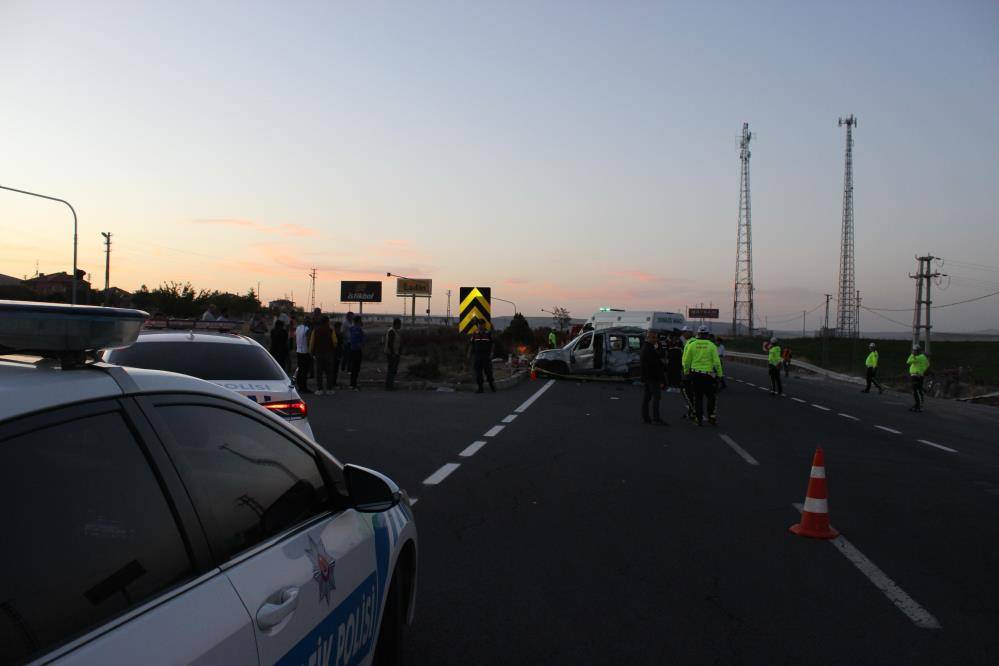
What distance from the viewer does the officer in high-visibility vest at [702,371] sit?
1568 cm

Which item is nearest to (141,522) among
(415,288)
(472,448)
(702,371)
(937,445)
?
(472,448)

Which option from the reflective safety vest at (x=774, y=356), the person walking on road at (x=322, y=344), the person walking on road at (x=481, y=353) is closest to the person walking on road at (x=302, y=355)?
the person walking on road at (x=322, y=344)

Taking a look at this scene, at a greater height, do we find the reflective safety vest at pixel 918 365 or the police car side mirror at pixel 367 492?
the police car side mirror at pixel 367 492

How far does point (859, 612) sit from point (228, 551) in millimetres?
4163

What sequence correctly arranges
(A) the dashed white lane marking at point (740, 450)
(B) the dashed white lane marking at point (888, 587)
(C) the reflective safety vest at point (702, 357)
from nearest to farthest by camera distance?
(B) the dashed white lane marking at point (888, 587) < (A) the dashed white lane marking at point (740, 450) < (C) the reflective safety vest at point (702, 357)

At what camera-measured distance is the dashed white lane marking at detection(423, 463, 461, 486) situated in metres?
9.05

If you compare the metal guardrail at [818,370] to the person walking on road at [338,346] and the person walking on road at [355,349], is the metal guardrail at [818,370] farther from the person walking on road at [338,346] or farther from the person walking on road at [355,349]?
the person walking on road at [355,349]

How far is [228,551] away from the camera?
2.34m

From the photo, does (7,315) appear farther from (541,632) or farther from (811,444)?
(811,444)

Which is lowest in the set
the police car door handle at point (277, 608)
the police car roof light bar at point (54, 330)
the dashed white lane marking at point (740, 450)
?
the dashed white lane marking at point (740, 450)

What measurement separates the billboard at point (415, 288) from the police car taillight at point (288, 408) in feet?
351

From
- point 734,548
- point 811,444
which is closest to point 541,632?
point 734,548

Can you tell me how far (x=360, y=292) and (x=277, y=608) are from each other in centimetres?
11568

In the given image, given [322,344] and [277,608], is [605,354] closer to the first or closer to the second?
[322,344]
